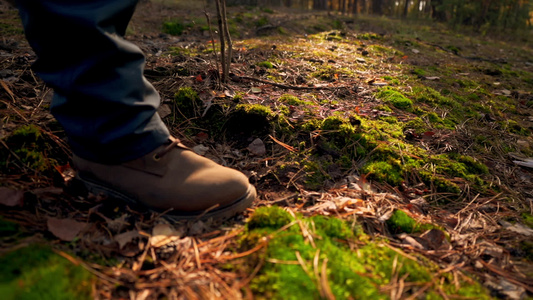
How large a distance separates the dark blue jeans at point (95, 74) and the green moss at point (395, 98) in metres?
2.43

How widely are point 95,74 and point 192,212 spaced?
31.7 inches

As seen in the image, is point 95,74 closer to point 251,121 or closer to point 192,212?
point 192,212

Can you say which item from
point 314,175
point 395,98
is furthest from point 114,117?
point 395,98

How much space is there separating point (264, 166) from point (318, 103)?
3.47 ft

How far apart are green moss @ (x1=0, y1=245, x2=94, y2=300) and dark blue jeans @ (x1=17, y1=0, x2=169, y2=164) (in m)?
0.55

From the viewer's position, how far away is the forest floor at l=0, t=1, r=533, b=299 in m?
1.23

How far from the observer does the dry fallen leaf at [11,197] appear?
1.45 metres

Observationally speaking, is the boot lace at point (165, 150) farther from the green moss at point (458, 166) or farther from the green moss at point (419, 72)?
the green moss at point (419, 72)

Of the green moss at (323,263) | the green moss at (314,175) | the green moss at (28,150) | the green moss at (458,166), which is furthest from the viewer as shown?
the green moss at (458,166)

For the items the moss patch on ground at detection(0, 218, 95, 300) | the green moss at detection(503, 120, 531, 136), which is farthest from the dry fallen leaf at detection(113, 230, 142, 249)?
the green moss at detection(503, 120, 531, 136)

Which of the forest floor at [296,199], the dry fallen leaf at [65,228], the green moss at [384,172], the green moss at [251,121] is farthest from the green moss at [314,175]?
the dry fallen leaf at [65,228]

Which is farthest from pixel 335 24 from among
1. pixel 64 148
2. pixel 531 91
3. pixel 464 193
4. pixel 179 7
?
pixel 64 148

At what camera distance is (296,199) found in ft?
6.05

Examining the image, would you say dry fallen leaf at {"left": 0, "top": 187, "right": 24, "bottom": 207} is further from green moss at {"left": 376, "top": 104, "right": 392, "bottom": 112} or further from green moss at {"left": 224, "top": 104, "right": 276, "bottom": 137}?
green moss at {"left": 376, "top": 104, "right": 392, "bottom": 112}
